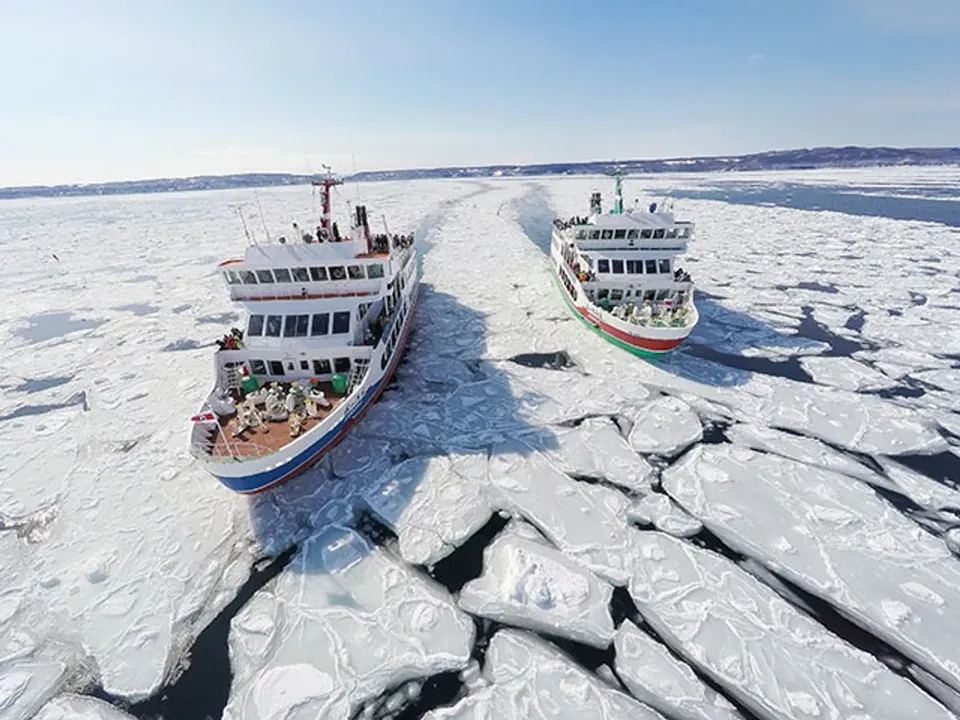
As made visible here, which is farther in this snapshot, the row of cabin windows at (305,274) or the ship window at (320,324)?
the ship window at (320,324)

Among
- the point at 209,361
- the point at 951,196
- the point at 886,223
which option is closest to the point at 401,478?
the point at 209,361

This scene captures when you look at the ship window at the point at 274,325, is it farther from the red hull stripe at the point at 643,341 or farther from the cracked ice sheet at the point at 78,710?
the red hull stripe at the point at 643,341

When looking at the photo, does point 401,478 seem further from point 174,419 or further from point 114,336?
point 114,336

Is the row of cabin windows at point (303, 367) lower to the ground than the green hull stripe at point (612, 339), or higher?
higher

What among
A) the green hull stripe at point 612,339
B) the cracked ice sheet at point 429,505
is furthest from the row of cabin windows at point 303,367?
the green hull stripe at point 612,339

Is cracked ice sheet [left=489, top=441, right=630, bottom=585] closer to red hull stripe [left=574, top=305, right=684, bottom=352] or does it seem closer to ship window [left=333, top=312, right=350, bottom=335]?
ship window [left=333, top=312, right=350, bottom=335]
